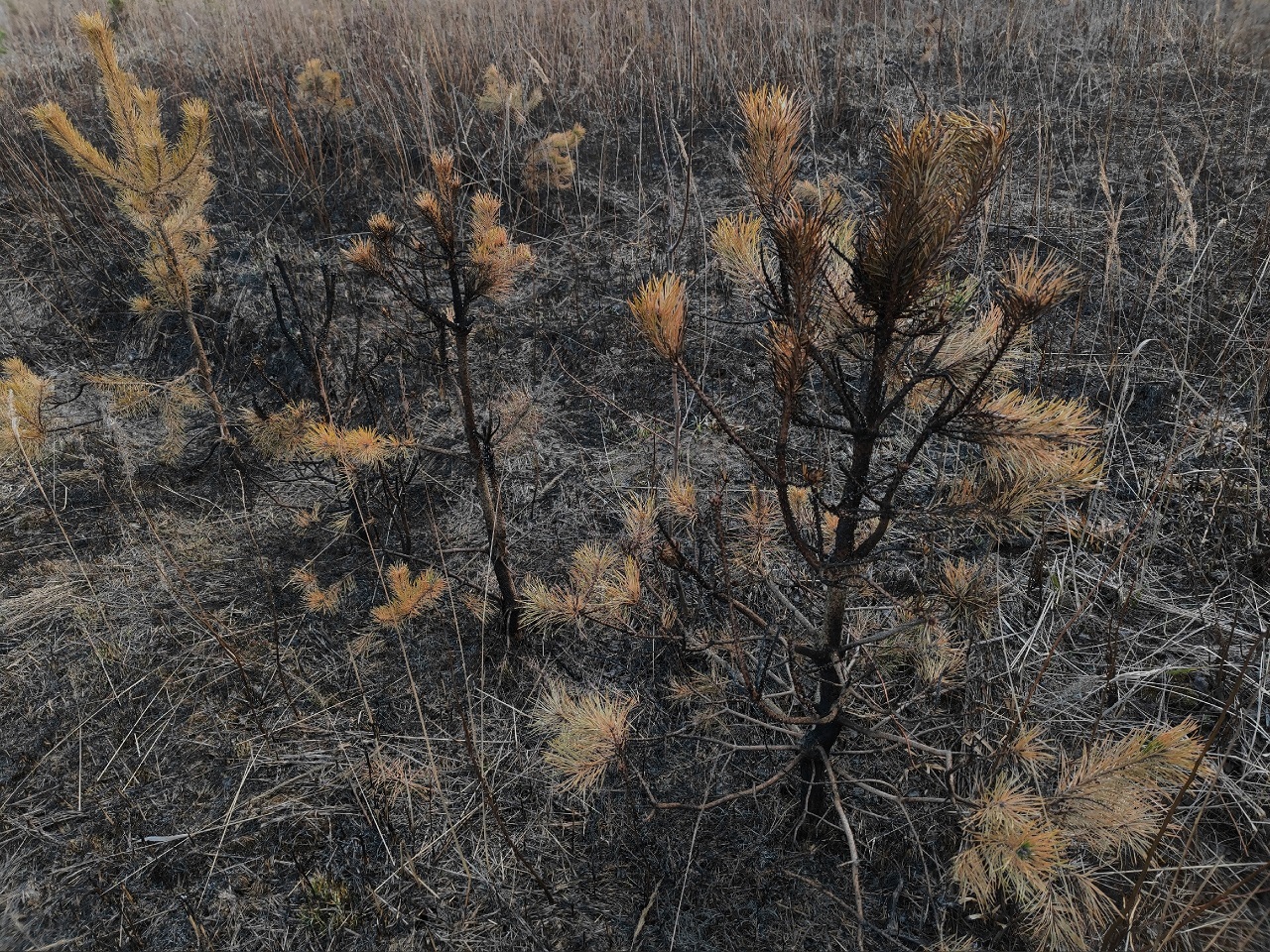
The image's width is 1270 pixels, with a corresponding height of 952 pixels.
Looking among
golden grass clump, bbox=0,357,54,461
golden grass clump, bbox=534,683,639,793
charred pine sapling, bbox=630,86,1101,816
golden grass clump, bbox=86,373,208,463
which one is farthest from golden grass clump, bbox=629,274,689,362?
golden grass clump, bbox=86,373,208,463

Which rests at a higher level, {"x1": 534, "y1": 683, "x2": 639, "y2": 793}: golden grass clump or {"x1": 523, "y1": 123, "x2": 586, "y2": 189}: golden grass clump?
{"x1": 523, "y1": 123, "x2": 586, "y2": 189}: golden grass clump

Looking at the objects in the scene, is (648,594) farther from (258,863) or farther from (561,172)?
(561,172)

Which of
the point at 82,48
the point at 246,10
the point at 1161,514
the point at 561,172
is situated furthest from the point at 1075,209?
the point at 82,48

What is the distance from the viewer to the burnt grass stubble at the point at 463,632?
1.58 m

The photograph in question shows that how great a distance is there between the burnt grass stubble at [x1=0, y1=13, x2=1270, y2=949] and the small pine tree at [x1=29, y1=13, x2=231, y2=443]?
61 cm

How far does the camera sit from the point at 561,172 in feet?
11.9

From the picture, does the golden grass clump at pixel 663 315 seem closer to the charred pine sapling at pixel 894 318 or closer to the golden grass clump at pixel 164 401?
the charred pine sapling at pixel 894 318

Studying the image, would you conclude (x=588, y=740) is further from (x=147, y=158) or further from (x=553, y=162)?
(x=553, y=162)

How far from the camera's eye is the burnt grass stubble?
1.58 meters

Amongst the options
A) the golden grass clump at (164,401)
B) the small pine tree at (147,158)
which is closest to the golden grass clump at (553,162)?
the small pine tree at (147,158)

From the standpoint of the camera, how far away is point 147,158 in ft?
7.66

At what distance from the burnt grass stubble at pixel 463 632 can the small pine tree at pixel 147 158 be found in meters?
0.61

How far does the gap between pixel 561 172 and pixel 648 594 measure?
256cm

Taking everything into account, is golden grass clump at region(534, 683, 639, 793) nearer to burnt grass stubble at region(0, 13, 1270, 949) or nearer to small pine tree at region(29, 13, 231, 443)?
burnt grass stubble at region(0, 13, 1270, 949)
